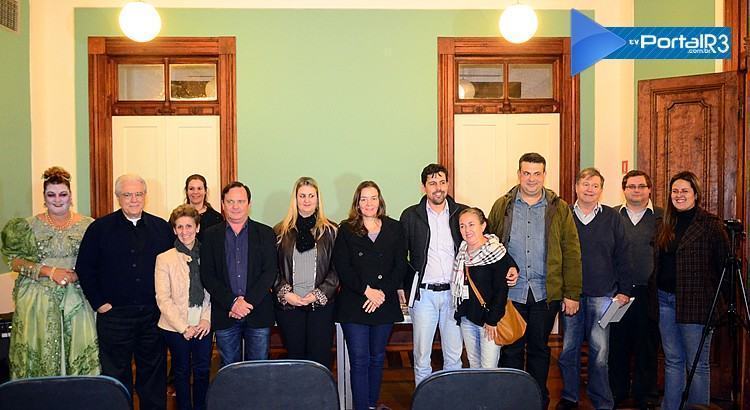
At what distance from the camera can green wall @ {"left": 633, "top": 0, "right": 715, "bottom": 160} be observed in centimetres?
457

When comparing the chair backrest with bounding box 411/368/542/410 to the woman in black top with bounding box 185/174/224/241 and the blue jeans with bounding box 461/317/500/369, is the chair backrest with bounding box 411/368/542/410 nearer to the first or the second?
the blue jeans with bounding box 461/317/500/369

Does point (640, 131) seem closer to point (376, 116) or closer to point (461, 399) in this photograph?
point (376, 116)

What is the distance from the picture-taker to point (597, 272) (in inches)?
149

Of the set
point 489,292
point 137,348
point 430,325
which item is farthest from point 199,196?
point 489,292

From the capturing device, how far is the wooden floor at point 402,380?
4125 mm

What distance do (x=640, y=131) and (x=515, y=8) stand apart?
139cm

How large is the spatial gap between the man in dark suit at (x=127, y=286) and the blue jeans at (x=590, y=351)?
93.9 inches

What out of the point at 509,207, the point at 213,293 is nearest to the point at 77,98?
the point at 213,293

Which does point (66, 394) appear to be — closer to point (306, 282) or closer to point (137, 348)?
point (137, 348)

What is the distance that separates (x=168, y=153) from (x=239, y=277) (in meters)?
2.60

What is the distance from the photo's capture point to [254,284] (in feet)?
11.3

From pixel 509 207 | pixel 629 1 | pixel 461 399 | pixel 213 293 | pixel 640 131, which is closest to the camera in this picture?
pixel 461 399

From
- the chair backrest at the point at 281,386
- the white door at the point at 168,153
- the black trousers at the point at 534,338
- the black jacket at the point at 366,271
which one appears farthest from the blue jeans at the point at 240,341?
the white door at the point at 168,153

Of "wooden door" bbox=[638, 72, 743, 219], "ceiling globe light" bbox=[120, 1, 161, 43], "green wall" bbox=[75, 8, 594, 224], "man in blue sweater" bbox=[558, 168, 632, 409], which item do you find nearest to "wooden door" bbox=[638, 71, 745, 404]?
"wooden door" bbox=[638, 72, 743, 219]
